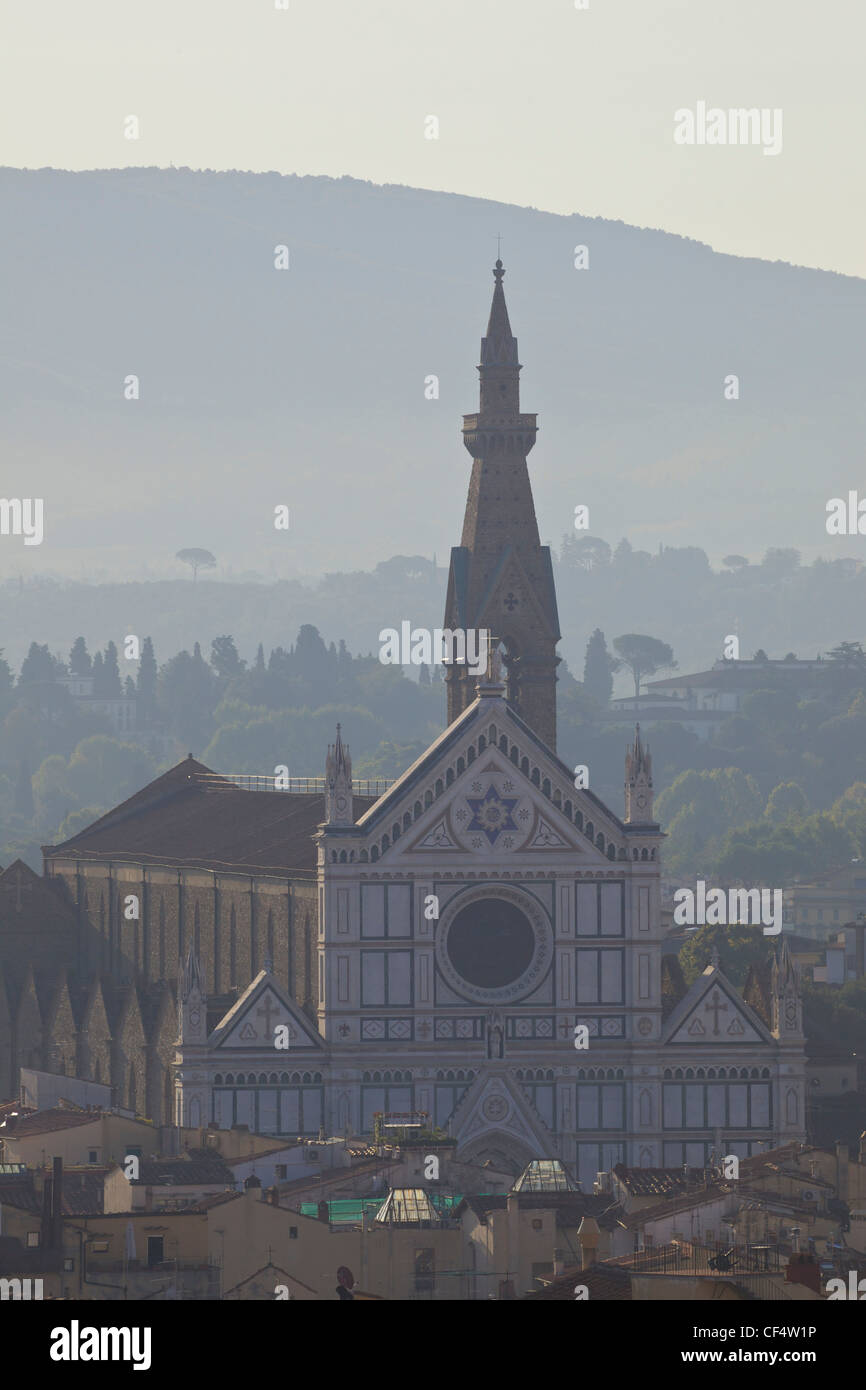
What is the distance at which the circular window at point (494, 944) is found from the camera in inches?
4343

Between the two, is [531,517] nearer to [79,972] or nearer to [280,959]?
[280,959]

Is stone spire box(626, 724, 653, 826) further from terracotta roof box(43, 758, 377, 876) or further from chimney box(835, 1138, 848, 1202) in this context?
chimney box(835, 1138, 848, 1202)

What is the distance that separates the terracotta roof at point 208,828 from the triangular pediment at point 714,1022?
13.3 metres

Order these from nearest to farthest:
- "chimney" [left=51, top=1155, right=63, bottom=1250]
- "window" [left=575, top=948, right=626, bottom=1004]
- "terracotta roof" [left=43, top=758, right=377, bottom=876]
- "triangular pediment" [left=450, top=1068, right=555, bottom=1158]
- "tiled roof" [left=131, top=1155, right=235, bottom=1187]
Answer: "chimney" [left=51, top=1155, right=63, bottom=1250]
"tiled roof" [left=131, top=1155, right=235, bottom=1187]
"triangular pediment" [left=450, top=1068, right=555, bottom=1158]
"window" [left=575, top=948, right=626, bottom=1004]
"terracotta roof" [left=43, top=758, right=377, bottom=876]

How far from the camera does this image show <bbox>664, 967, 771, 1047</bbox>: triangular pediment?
110625 millimetres

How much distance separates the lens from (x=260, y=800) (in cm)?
14300

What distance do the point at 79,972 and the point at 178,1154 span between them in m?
48.2

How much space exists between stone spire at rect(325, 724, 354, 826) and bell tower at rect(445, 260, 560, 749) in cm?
1367

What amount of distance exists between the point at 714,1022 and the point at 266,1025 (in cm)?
1120

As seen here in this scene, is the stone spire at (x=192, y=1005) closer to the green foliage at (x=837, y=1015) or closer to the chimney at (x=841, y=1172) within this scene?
the chimney at (x=841, y=1172)

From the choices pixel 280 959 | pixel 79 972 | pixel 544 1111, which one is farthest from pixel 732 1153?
pixel 79 972

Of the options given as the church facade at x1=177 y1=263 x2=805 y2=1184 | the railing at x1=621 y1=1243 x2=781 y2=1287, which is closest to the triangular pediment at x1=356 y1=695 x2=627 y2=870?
the church facade at x1=177 y1=263 x2=805 y2=1184

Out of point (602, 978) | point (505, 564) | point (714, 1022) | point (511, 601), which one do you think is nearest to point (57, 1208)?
point (602, 978)

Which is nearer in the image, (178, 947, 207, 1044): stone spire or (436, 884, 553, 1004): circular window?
(178, 947, 207, 1044): stone spire
